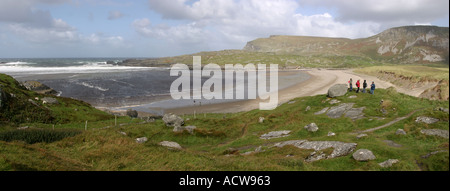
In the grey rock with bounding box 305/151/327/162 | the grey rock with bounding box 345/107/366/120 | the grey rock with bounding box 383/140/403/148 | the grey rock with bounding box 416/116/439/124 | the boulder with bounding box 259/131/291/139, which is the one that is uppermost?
the grey rock with bounding box 416/116/439/124

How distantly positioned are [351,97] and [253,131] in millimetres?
16843

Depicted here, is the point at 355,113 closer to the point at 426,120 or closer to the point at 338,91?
the point at 338,91

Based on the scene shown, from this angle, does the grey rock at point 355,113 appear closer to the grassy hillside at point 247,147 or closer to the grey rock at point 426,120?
the grassy hillside at point 247,147

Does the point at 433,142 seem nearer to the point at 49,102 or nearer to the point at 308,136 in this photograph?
the point at 308,136

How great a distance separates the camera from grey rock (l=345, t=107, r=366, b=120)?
28062 millimetres

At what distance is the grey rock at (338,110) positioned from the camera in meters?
30.3

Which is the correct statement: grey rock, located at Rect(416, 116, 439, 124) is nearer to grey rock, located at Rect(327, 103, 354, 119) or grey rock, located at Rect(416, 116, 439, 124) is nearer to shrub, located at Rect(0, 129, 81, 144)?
grey rock, located at Rect(327, 103, 354, 119)

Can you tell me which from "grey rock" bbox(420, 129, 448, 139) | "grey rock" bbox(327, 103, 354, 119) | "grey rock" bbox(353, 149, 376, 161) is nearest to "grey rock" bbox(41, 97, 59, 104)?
"grey rock" bbox(327, 103, 354, 119)

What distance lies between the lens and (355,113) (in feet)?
96.0

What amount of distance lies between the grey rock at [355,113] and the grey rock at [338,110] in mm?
728

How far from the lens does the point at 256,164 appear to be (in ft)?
44.7

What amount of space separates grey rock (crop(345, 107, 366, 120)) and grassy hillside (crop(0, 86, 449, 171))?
97 centimetres

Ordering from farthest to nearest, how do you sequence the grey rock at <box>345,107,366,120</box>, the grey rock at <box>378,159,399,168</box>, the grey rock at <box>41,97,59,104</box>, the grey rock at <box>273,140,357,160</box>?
the grey rock at <box>41,97,59,104</box> → the grey rock at <box>345,107,366,120</box> → the grey rock at <box>273,140,357,160</box> → the grey rock at <box>378,159,399,168</box>
